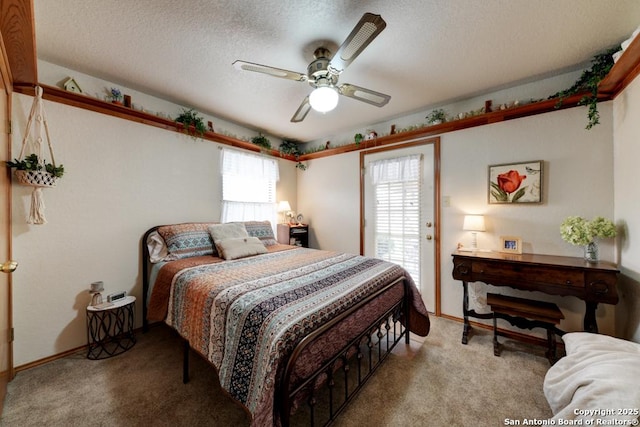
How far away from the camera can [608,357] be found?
4.13 ft

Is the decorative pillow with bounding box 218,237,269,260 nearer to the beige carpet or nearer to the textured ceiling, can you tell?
→ the beige carpet

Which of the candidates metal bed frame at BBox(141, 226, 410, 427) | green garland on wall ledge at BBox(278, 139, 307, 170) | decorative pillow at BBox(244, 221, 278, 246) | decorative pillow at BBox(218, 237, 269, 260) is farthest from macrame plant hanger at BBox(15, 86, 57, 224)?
green garland on wall ledge at BBox(278, 139, 307, 170)

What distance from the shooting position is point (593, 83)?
81.4 inches

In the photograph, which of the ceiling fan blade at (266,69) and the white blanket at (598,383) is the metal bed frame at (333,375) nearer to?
the white blanket at (598,383)

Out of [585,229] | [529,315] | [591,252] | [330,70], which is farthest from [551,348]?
[330,70]

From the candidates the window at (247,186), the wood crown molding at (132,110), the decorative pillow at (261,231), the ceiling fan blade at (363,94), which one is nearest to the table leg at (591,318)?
the wood crown molding at (132,110)

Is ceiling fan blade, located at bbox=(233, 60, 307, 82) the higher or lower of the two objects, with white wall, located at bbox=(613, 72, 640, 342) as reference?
higher

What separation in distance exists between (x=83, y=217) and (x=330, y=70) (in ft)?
9.02

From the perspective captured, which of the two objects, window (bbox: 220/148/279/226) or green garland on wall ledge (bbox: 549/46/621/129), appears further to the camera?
window (bbox: 220/148/279/226)

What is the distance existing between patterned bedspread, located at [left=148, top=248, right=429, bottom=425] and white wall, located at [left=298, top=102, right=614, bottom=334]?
4.15 ft

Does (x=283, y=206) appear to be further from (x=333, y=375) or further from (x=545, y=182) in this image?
(x=545, y=182)

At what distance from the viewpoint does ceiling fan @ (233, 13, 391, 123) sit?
1.44m

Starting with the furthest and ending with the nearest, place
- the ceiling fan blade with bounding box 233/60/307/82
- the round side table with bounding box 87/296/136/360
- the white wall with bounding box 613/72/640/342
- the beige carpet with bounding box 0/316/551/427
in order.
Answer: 1. the round side table with bounding box 87/296/136/360
2. the white wall with bounding box 613/72/640/342
3. the ceiling fan blade with bounding box 233/60/307/82
4. the beige carpet with bounding box 0/316/551/427

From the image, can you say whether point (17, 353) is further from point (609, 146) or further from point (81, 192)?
point (609, 146)
